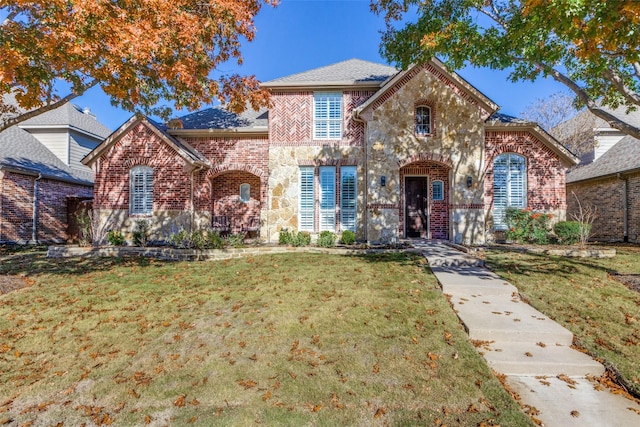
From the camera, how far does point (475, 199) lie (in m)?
11.9

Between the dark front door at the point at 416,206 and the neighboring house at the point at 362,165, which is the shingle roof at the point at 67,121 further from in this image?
the dark front door at the point at 416,206

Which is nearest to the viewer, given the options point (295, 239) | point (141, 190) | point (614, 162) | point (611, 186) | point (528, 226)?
point (295, 239)

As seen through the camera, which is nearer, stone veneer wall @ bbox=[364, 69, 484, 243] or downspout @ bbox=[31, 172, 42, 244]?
stone veneer wall @ bbox=[364, 69, 484, 243]

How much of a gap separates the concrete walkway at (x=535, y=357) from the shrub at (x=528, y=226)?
6232 millimetres

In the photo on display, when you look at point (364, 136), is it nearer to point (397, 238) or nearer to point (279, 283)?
point (397, 238)

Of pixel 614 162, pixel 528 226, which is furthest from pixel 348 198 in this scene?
pixel 614 162

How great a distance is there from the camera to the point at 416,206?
1320 cm

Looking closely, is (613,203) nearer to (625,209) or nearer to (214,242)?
(625,209)

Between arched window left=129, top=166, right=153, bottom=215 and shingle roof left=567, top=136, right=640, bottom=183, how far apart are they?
66.4ft

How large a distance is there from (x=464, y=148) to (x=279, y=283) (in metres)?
9.10

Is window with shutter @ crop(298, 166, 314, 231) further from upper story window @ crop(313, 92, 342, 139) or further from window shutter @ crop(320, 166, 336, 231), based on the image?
upper story window @ crop(313, 92, 342, 139)

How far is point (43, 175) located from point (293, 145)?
12.3m

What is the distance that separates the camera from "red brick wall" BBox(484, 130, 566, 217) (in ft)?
41.3

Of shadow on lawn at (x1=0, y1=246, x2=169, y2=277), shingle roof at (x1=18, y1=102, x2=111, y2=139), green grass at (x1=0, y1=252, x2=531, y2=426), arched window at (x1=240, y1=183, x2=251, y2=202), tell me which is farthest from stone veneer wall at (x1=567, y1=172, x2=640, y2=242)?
shingle roof at (x1=18, y1=102, x2=111, y2=139)
